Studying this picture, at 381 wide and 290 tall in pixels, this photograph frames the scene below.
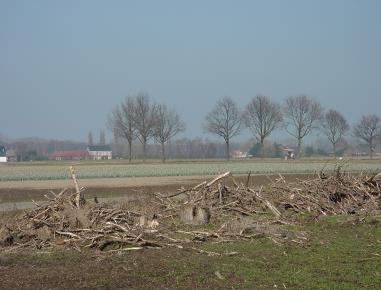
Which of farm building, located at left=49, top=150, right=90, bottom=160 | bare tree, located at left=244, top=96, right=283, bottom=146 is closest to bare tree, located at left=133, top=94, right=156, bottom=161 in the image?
bare tree, located at left=244, top=96, right=283, bottom=146

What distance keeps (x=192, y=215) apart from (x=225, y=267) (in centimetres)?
614

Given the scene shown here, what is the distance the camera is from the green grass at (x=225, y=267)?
873 cm

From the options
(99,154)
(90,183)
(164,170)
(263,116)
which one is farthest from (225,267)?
(99,154)

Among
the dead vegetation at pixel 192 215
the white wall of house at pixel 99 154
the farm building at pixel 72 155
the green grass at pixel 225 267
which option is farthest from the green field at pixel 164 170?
the farm building at pixel 72 155

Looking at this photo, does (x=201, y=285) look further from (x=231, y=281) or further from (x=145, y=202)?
(x=145, y=202)

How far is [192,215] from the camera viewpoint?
1620cm

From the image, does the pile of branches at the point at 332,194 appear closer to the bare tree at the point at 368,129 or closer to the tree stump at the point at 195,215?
the tree stump at the point at 195,215

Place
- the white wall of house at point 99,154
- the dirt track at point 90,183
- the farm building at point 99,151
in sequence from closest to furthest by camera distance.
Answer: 1. the dirt track at point 90,183
2. the white wall of house at point 99,154
3. the farm building at point 99,151

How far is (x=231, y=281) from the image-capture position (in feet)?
29.1

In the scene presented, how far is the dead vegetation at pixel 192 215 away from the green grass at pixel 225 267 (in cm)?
72

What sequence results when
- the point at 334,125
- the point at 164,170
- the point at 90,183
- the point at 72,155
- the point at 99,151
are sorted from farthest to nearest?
the point at 99,151 → the point at 72,155 → the point at 334,125 → the point at 164,170 → the point at 90,183

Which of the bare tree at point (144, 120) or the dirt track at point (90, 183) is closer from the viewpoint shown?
the dirt track at point (90, 183)

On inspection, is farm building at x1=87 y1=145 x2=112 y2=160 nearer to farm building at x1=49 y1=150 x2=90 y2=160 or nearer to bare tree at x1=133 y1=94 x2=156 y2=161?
farm building at x1=49 y1=150 x2=90 y2=160

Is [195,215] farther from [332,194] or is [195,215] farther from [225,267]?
[332,194]
